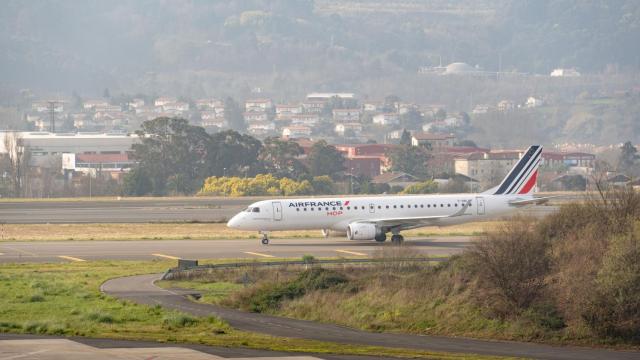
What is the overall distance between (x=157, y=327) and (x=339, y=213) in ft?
99.7

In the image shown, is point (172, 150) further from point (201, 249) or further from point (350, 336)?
point (350, 336)

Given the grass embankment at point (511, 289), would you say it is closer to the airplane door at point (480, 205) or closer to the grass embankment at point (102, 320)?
the grass embankment at point (102, 320)

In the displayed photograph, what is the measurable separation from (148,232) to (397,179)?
3215 inches

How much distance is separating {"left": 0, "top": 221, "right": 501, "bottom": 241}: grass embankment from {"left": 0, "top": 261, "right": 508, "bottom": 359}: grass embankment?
23.6 meters

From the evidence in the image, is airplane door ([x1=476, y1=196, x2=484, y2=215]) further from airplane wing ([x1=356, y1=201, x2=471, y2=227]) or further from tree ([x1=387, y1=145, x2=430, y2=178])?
tree ([x1=387, y1=145, x2=430, y2=178])

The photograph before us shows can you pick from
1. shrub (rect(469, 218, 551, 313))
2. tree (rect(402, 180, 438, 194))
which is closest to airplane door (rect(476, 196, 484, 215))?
shrub (rect(469, 218, 551, 313))

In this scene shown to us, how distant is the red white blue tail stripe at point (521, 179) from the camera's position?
7544 cm

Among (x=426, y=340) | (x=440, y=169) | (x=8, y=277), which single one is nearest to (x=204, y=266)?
(x=8, y=277)

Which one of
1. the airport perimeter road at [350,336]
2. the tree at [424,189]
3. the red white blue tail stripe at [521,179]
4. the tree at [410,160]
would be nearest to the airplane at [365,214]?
the red white blue tail stripe at [521,179]

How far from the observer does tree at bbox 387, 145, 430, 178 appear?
17150cm

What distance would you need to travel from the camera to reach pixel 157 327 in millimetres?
40406

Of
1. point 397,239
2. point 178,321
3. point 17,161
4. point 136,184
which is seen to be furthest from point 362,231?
point 17,161

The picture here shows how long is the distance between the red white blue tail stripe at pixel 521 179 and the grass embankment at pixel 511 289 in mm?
24205

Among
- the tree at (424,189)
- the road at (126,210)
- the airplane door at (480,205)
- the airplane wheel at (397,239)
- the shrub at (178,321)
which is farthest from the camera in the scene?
the tree at (424,189)
